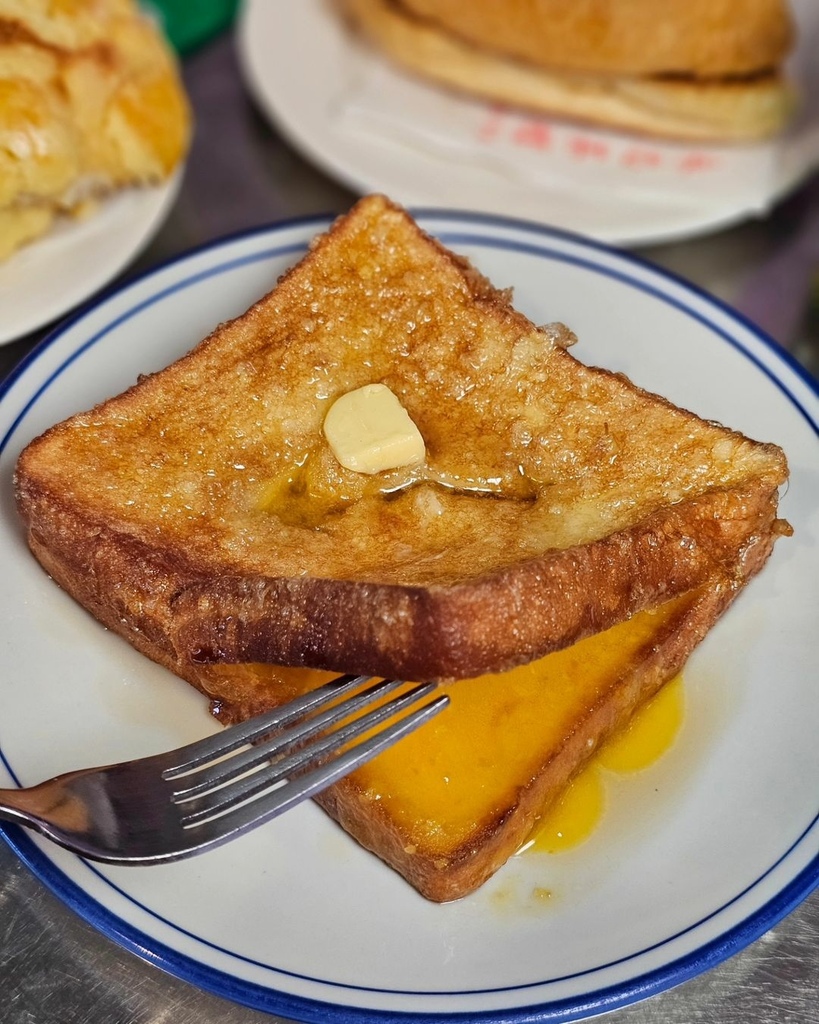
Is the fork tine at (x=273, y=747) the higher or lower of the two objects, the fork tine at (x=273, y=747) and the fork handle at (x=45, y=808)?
the higher

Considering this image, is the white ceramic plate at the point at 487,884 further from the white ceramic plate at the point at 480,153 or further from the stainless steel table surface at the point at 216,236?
the white ceramic plate at the point at 480,153

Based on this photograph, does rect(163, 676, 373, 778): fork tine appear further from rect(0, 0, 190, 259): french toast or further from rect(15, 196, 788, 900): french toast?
rect(0, 0, 190, 259): french toast

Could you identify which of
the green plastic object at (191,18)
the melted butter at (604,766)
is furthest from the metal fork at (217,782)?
the green plastic object at (191,18)

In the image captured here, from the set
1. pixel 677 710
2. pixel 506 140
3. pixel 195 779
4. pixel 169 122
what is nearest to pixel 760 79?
pixel 506 140

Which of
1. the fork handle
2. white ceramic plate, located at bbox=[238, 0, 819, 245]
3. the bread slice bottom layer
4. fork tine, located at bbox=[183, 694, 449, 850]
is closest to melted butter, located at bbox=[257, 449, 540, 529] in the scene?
the bread slice bottom layer

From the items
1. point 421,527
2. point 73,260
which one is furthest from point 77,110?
point 421,527

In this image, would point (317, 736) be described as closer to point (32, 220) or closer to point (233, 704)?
point (233, 704)
